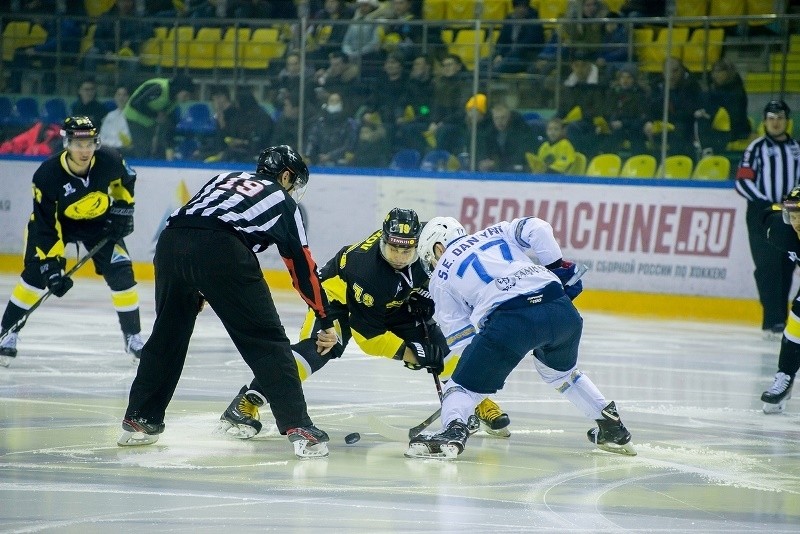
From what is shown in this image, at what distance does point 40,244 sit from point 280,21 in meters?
5.76

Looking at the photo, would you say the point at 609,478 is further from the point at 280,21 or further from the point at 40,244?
the point at 280,21

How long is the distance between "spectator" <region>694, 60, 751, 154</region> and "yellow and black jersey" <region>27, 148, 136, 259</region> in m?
5.51

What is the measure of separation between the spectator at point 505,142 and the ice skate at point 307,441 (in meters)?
7.39

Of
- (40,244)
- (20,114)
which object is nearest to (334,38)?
(20,114)

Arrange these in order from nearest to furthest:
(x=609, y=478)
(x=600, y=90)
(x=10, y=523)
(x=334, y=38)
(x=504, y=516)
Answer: (x=10, y=523) → (x=504, y=516) → (x=609, y=478) → (x=600, y=90) → (x=334, y=38)

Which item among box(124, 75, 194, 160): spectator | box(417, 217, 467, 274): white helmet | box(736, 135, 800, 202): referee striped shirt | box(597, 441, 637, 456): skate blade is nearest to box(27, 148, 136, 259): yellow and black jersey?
box(417, 217, 467, 274): white helmet

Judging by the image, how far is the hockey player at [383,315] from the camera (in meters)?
5.68

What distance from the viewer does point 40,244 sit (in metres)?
7.93

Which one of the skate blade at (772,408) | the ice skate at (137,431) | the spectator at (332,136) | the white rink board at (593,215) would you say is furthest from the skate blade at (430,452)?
the spectator at (332,136)

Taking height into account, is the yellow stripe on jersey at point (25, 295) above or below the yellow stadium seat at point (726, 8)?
below

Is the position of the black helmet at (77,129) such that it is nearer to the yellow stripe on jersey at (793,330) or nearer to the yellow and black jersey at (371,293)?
the yellow and black jersey at (371,293)

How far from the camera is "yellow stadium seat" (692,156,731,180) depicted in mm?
11594

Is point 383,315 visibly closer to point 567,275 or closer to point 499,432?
point 499,432

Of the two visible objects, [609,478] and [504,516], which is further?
[609,478]
